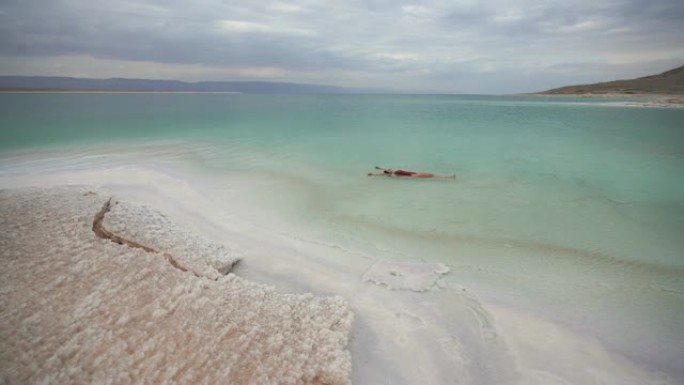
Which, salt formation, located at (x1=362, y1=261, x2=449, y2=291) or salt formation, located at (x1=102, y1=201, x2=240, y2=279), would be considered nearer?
salt formation, located at (x1=102, y1=201, x2=240, y2=279)

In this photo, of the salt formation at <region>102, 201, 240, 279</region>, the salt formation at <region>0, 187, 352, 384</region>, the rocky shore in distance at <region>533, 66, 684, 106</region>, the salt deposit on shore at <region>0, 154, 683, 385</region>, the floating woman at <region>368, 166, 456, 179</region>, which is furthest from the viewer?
the rocky shore in distance at <region>533, 66, 684, 106</region>

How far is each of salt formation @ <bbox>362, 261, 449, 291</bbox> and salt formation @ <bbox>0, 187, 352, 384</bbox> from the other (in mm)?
1136

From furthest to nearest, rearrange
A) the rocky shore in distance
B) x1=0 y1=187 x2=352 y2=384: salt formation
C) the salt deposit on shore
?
the rocky shore in distance < the salt deposit on shore < x1=0 y1=187 x2=352 y2=384: salt formation

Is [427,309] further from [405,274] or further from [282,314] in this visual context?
[282,314]

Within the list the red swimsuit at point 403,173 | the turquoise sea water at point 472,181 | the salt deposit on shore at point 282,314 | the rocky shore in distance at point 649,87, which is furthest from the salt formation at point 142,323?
the rocky shore in distance at point 649,87

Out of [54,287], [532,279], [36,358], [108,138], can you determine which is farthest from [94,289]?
[108,138]

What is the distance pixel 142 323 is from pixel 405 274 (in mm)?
3463

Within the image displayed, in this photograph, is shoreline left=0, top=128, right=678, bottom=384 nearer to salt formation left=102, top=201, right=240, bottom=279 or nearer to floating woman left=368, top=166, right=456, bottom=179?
salt formation left=102, top=201, right=240, bottom=279

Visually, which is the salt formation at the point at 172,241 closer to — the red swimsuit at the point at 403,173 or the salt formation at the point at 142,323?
the salt formation at the point at 142,323

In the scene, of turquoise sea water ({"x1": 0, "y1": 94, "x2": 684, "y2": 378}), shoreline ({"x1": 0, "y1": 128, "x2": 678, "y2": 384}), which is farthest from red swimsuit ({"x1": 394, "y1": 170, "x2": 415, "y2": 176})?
shoreline ({"x1": 0, "y1": 128, "x2": 678, "y2": 384})

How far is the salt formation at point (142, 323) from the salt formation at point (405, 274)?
3.73ft

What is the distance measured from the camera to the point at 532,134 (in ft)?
81.4

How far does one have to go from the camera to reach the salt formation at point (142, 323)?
2.90 m

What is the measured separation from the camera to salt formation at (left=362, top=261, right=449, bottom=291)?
16.6 ft
